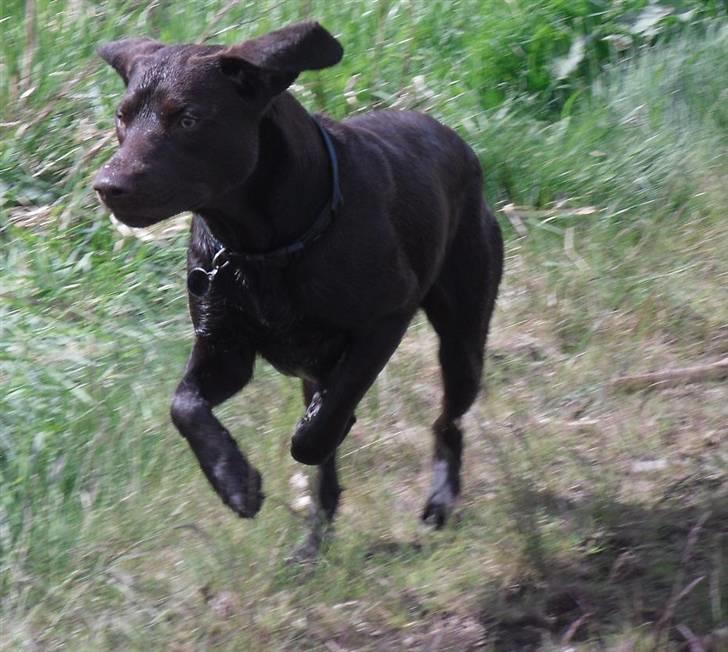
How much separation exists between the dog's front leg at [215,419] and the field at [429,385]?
0.31 metres

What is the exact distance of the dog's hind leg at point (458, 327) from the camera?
432cm

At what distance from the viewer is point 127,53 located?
11.7ft

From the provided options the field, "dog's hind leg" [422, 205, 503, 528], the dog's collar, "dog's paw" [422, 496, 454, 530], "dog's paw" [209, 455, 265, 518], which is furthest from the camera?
"dog's hind leg" [422, 205, 503, 528]

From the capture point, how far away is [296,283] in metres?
3.52

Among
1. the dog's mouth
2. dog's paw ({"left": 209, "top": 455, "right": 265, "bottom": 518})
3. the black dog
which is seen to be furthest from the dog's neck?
dog's paw ({"left": 209, "top": 455, "right": 265, "bottom": 518})

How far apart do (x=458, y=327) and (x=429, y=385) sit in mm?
754

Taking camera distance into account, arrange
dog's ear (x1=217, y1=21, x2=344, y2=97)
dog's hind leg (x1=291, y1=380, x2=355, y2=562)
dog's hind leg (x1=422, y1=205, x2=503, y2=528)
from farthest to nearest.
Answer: dog's hind leg (x1=422, y1=205, x2=503, y2=528)
dog's hind leg (x1=291, y1=380, x2=355, y2=562)
dog's ear (x1=217, y1=21, x2=344, y2=97)

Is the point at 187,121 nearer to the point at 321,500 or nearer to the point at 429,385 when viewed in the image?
the point at 321,500

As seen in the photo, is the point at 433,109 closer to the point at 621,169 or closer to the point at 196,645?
the point at 621,169

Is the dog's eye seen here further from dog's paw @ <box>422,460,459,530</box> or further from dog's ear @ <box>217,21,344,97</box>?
dog's paw @ <box>422,460,459,530</box>

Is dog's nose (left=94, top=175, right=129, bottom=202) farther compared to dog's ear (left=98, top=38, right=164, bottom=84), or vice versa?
dog's ear (left=98, top=38, right=164, bottom=84)

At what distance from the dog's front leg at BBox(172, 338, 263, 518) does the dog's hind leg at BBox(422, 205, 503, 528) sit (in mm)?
820

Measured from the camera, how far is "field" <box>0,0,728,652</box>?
11.9ft

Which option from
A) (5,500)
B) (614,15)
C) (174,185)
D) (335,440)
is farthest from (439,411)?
(614,15)
